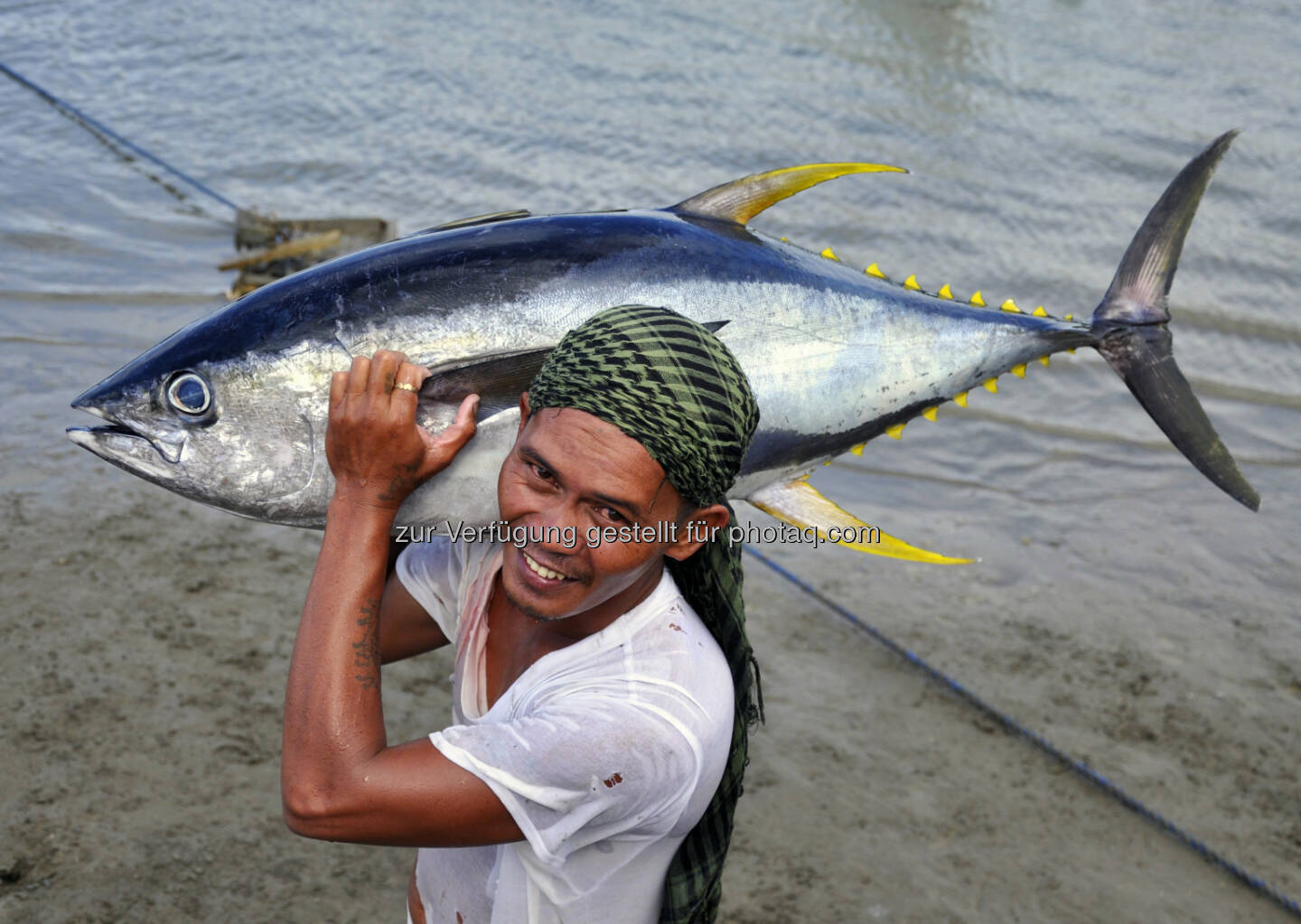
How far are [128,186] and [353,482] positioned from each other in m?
7.99

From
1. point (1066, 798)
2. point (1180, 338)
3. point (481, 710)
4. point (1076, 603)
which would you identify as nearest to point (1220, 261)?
point (1180, 338)

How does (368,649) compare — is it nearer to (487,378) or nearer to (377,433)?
(377,433)

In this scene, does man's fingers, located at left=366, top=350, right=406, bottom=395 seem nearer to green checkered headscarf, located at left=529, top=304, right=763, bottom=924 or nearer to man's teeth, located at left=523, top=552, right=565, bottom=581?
green checkered headscarf, located at left=529, top=304, right=763, bottom=924

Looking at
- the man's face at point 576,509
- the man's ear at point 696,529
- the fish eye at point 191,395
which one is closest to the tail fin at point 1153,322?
the man's ear at point 696,529

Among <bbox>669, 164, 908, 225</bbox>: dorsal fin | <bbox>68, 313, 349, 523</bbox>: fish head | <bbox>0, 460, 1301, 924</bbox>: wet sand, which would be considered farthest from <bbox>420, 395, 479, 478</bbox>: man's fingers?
<bbox>0, 460, 1301, 924</bbox>: wet sand

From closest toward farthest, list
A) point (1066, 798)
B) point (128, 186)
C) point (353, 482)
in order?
point (353, 482) → point (1066, 798) → point (128, 186)

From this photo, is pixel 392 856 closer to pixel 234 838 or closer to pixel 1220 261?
pixel 234 838

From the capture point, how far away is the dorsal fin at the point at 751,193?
5.73 ft

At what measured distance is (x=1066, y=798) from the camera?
350 cm

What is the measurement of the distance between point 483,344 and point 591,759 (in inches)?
21.8

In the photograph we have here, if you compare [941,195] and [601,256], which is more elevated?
[601,256]

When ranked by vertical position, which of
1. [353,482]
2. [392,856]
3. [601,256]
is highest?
[601,256]

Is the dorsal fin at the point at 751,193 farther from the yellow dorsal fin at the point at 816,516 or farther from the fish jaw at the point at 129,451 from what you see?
the fish jaw at the point at 129,451

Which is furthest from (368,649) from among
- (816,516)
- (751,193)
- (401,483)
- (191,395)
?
(751,193)
